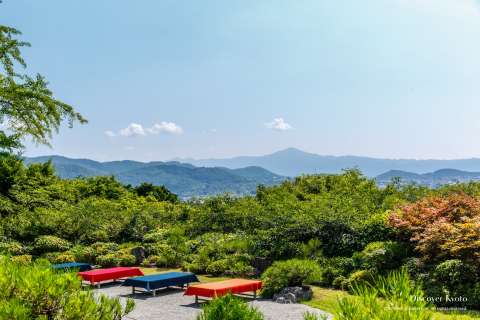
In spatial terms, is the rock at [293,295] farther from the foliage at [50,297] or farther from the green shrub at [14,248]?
the green shrub at [14,248]

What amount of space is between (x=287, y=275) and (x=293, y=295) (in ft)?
2.30

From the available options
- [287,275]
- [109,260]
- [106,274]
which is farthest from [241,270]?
[109,260]

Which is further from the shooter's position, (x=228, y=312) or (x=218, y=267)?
(x=218, y=267)

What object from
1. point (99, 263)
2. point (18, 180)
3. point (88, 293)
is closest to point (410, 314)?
point (88, 293)

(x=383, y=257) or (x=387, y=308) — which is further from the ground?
(x=387, y=308)

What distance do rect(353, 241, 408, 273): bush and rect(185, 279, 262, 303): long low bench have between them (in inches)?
131

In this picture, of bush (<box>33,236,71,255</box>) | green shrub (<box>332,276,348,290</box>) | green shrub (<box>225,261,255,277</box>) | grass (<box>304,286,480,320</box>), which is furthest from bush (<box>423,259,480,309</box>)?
bush (<box>33,236,71,255</box>)

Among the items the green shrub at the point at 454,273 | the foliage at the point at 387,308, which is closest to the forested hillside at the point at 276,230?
the green shrub at the point at 454,273

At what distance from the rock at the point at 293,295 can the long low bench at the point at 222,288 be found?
680 millimetres

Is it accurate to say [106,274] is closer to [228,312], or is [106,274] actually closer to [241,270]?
[241,270]

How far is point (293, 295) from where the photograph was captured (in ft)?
42.1

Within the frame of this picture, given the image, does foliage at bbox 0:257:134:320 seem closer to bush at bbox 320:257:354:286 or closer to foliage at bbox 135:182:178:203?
bush at bbox 320:257:354:286

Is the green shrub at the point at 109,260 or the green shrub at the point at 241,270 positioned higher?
the green shrub at the point at 241,270

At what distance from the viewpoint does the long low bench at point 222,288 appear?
12.5 meters
